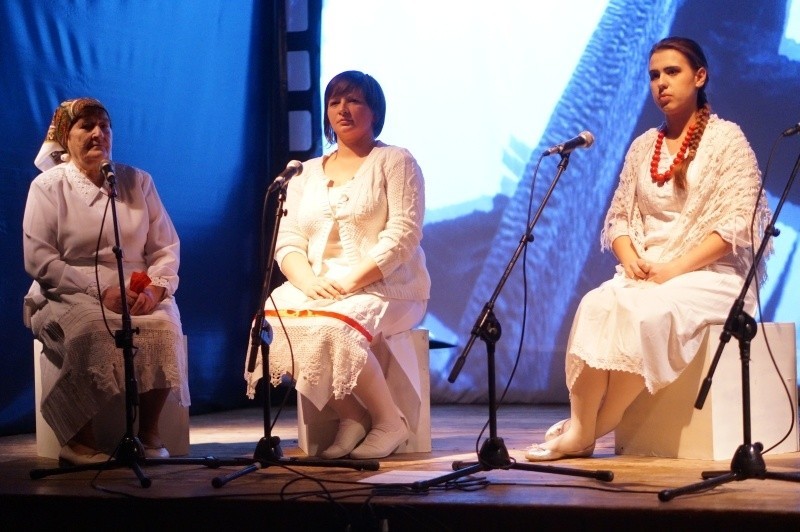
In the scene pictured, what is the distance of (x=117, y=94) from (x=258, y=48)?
4.44ft

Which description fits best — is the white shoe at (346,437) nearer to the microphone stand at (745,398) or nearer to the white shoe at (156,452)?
the white shoe at (156,452)

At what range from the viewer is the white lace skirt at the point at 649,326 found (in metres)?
4.00

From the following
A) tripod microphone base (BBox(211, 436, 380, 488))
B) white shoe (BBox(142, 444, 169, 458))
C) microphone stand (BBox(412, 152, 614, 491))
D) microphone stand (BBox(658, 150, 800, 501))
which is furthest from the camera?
white shoe (BBox(142, 444, 169, 458))

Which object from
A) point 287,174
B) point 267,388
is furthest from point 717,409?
point 287,174

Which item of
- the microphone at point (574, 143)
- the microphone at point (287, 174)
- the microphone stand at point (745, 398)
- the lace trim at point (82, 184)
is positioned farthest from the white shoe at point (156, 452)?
the microphone stand at point (745, 398)

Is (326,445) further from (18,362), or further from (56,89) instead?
(56,89)

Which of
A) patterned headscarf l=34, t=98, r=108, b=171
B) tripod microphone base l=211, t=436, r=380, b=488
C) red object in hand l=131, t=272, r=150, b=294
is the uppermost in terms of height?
patterned headscarf l=34, t=98, r=108, b=171

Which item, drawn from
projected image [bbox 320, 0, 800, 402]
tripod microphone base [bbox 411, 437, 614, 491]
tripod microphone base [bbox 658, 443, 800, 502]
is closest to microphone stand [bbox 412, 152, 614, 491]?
tripod microphone base [bbox 411, 437, 614, 491]

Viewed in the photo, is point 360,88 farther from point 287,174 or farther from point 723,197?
point 723,197

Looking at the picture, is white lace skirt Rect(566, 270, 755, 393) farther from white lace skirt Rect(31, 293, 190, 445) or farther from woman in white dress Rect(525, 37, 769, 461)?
white lace skirt Rect(31, 293, 190, 445)

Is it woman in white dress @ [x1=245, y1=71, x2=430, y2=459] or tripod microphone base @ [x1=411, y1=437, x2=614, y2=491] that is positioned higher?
woman in white dress @ [x1=245, y1=71, x2=430, y2=459]

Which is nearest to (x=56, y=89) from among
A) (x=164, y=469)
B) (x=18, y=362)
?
(x=18, y=362)

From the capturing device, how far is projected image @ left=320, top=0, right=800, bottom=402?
6.18 m

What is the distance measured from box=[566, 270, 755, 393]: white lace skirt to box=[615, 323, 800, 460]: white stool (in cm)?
Result: 11
